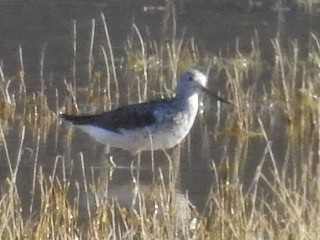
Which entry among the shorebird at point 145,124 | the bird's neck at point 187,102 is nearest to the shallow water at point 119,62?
the shorebird at point 145,124

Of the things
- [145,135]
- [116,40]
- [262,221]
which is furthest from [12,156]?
[116,40]

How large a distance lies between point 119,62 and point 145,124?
4119mm

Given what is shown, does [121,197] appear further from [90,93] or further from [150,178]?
[90,93]

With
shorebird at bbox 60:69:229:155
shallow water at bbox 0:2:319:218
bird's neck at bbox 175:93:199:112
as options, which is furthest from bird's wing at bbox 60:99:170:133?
shallow water at bbox 0:2:319:218

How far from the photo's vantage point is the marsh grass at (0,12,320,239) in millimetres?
6379

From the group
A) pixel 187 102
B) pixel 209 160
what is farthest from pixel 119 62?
pixel 209 160

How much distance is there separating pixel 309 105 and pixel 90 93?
2.03 metres

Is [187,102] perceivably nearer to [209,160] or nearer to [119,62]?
[209,160]

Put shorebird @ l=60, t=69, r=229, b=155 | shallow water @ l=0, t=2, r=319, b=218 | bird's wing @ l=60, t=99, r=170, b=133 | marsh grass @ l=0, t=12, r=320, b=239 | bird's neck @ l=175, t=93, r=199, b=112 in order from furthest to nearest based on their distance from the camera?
1. bird's neck @ l=175, t=93, r=199, b=112
2. bird's wing @ l=60, t=99, r=170, b=133
3. shorebird @ l=60, t=69, r=229, b=155
4. shallow water @ l=0, t=2, r=319, b=218
5. marsh grass @ l=0, t=12, r=320, b=239

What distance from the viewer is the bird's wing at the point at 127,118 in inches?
360

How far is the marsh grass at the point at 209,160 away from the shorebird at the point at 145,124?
0.83 feet

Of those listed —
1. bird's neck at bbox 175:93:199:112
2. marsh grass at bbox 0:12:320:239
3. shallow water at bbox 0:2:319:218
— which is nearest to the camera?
marsh grass at bbox 0:12:320:239

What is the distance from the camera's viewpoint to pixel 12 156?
29.9 ft

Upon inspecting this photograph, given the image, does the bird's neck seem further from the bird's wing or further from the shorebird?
the bird's wing
